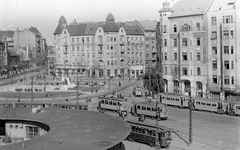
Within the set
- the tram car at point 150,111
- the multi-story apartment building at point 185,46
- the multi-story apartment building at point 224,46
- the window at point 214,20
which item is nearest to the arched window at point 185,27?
the multi-story apartment building at point 185,46

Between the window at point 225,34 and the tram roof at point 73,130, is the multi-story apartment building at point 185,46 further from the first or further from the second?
the tram roof at point 73,130

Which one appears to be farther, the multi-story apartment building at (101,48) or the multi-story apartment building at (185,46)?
the multi-story apartment building at (101,48)

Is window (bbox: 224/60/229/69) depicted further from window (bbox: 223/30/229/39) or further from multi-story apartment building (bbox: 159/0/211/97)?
window (bbox: 223/30/229/39)

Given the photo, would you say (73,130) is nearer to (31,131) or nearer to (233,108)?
(31,131)

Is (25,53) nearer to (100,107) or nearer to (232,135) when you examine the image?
(100,107)

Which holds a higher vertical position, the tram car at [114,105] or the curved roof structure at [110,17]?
the curved roof structure at [110,17]

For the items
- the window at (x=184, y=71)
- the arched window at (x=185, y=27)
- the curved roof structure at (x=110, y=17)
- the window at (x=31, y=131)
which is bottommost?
the window at (x=31, y=131)

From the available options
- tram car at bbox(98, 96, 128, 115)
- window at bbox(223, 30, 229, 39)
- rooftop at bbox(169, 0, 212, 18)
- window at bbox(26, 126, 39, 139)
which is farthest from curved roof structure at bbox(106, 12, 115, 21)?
window at bbox(26, 126, 39, 139)
